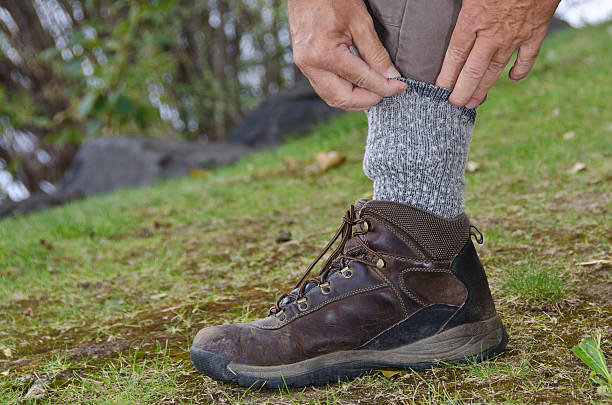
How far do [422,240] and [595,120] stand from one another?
3.10 meters

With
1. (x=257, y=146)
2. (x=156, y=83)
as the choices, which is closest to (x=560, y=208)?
(x=257, y=146)

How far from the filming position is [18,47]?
21.6 feet

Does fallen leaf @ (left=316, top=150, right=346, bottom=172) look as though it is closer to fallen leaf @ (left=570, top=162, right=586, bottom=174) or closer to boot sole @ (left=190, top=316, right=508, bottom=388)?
fallen leaf @ (left=570, top=162, right=586, bottom=174)

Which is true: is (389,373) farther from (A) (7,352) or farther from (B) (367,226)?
(A) (7,352)

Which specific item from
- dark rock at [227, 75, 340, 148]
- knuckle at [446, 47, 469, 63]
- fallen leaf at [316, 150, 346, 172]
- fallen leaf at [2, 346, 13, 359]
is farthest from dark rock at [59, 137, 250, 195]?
knuckle at [446, 47, 469, 63]

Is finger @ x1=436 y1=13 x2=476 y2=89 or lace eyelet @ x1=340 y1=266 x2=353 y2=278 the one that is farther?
lace eyelet @ x1=340 y1=266 x2=353 y2=278

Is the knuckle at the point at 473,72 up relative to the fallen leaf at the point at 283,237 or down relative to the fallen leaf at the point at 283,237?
up

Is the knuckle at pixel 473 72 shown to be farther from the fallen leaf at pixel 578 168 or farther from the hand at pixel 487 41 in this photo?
the fallen leaf at pixel 578 168

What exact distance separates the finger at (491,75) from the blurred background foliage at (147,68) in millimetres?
5078

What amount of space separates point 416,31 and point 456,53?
4.0 inches

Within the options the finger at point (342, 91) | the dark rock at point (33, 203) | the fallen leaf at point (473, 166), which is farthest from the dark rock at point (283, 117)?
the finger at point (342, 91)

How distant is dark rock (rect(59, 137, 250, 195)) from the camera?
16.9 feet

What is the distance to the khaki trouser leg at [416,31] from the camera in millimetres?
1155

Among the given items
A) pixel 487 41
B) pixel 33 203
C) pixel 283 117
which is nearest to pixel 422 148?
pixel 487 41
